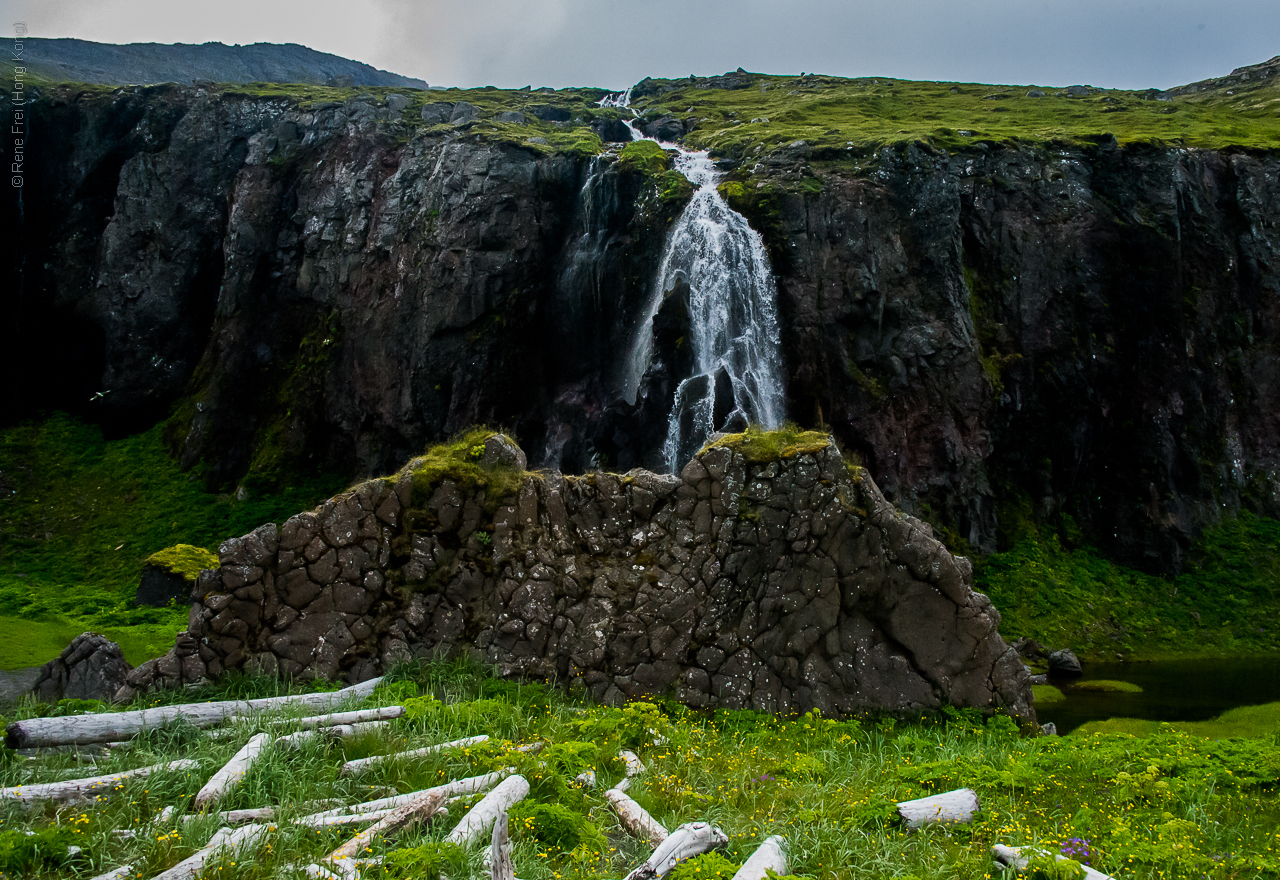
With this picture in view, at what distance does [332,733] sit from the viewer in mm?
7281

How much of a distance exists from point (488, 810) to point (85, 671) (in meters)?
8.88

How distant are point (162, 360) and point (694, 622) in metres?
31.9

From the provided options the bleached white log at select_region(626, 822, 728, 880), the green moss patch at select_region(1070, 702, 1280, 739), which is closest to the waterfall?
the green moss patch at select_region(1070, 702, 1280, 739)

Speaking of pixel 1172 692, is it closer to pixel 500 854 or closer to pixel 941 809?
pixel 941 809

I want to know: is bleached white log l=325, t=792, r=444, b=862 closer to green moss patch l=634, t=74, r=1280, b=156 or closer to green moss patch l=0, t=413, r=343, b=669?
green moss patch l=0, t=413, r=343, b=669

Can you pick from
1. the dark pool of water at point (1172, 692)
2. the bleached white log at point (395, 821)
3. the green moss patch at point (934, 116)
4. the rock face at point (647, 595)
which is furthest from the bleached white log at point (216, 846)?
the green moss patch at point (934, 116)

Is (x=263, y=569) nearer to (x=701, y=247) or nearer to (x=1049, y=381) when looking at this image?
(x=701, y=247)

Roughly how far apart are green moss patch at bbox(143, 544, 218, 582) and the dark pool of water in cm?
2159

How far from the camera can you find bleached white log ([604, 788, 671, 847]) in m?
5.92

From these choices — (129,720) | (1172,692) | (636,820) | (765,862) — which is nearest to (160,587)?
(129,720)

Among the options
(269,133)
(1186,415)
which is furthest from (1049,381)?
(269,133)

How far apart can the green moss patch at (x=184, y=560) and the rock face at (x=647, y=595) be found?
47.2ft

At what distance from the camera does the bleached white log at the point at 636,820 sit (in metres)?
5.92

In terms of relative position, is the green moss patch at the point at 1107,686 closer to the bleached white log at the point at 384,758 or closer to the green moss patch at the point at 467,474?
the green moss patch at the point at 467,474
